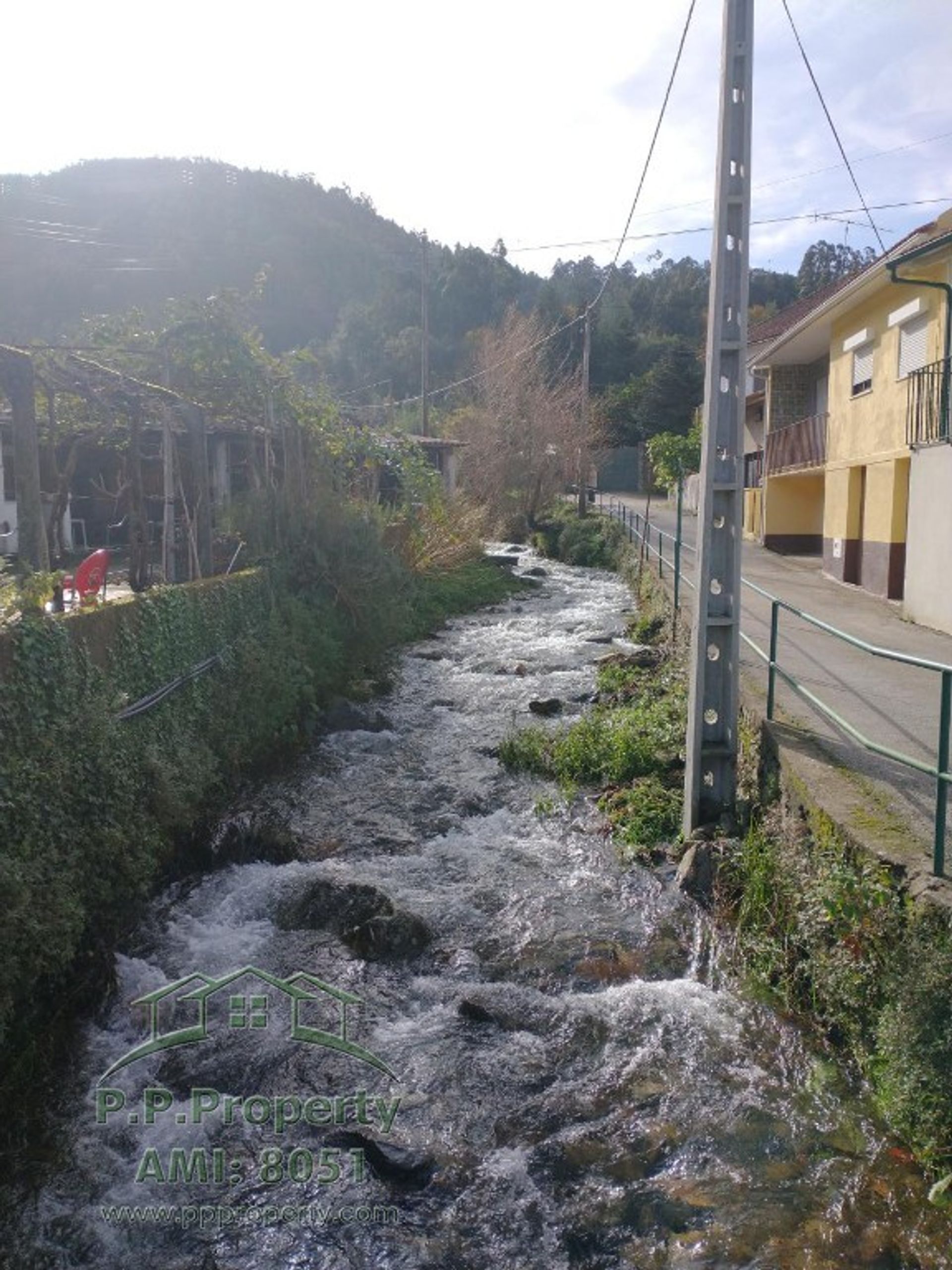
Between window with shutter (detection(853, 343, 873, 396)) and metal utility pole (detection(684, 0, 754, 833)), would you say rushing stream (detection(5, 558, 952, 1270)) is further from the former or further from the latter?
window with shutter (detection(853, 343, 873, 396))

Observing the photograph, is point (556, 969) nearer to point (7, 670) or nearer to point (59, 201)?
point (7, 670)

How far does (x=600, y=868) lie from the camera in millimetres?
7594

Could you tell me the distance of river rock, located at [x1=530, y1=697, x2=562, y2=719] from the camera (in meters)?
12.1

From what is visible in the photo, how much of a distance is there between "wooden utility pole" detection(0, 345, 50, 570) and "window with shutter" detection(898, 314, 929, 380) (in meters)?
12.2

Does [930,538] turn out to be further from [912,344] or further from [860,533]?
[860,533]

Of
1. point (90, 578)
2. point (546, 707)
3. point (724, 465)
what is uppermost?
point (724, 465)

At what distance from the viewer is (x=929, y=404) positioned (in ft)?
45.2

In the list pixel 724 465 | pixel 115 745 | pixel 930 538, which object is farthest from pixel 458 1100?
pixel 930 538

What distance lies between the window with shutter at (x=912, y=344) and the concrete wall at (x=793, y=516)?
939cm

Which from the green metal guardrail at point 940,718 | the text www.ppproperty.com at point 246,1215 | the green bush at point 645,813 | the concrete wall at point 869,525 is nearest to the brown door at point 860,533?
the concrete wall at point 869,525

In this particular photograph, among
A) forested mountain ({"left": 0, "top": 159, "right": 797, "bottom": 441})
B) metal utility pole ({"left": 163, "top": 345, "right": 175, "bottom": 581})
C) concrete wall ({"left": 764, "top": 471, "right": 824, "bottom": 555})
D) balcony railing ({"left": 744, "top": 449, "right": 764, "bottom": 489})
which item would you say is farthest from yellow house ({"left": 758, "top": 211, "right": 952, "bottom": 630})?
forested mountain ({"left": 0, "top": 159, "right": 797, "bottom": 441})

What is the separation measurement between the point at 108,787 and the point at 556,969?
118 inches

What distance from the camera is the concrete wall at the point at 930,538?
12.6 meters

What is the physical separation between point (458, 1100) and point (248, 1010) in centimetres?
149
